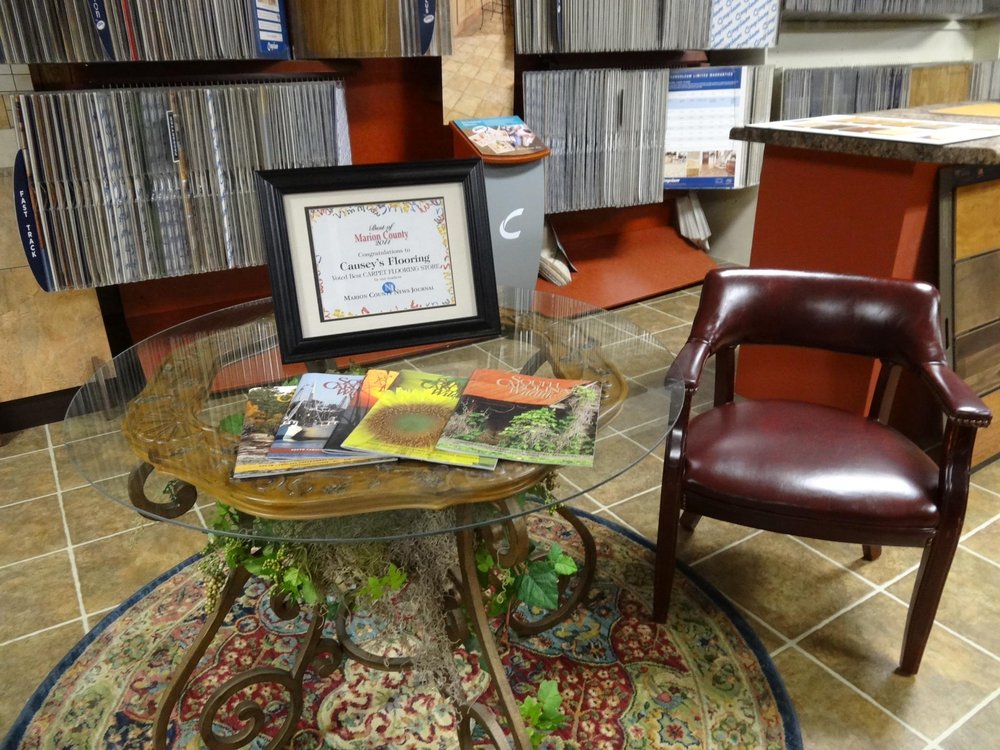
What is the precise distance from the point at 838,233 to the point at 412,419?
1.53m

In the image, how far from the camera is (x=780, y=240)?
7.72 feet

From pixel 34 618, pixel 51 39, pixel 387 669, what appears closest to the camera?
pixel 387 669

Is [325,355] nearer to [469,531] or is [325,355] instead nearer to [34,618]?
[469,531]

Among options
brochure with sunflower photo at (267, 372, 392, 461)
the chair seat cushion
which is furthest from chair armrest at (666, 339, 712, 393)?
brochure with sunflower photo at (267, 372, 392, 461)

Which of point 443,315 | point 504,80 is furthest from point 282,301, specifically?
point 504,80

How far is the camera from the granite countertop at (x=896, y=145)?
1.78 metres

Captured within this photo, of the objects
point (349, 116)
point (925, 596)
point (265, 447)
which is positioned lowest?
point (925, 596)

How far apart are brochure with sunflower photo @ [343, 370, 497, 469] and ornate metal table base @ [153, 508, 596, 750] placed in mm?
169

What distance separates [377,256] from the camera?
1.38 metres

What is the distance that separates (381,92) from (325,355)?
2.04m

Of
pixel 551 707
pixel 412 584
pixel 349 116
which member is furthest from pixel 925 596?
pixel 349 116

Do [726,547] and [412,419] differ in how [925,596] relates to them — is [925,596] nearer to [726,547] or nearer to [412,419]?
[726,547]

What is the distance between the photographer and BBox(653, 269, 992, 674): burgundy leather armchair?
1.43 m

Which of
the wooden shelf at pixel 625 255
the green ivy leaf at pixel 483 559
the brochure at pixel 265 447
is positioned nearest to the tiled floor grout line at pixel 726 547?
the green ivy leaf at pixel 483 559
